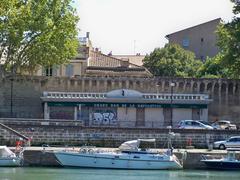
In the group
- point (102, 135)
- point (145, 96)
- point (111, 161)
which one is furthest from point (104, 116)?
point (111, 161)

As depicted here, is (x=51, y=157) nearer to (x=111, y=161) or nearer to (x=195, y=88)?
(x=111, y=161)

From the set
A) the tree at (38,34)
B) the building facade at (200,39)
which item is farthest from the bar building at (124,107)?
the building facade at (200,39)

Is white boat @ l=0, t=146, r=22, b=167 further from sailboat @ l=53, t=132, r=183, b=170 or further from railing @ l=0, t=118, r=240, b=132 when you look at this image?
railing @ l=0, t=118, r=240, b=132

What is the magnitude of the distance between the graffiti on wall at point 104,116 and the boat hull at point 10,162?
2302 cm

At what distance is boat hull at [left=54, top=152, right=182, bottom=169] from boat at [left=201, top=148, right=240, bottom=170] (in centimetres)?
192

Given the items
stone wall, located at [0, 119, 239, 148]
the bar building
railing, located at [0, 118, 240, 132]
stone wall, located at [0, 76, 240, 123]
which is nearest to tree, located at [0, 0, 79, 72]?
stone wall, located at [0, 76, 240, 123]

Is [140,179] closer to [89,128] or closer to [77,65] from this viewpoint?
[89,128]

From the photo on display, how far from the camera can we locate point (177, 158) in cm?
5556

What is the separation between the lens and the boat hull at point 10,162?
54094mm

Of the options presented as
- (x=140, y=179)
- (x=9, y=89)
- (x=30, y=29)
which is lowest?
(x=140, y=179)

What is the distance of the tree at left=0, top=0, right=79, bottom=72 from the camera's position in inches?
2867

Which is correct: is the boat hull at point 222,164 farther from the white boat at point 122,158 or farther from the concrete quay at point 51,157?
the white boat at point 122,158

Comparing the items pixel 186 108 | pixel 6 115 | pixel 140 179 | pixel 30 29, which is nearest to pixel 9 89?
pixel 6 115

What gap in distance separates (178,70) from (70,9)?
29465mm
